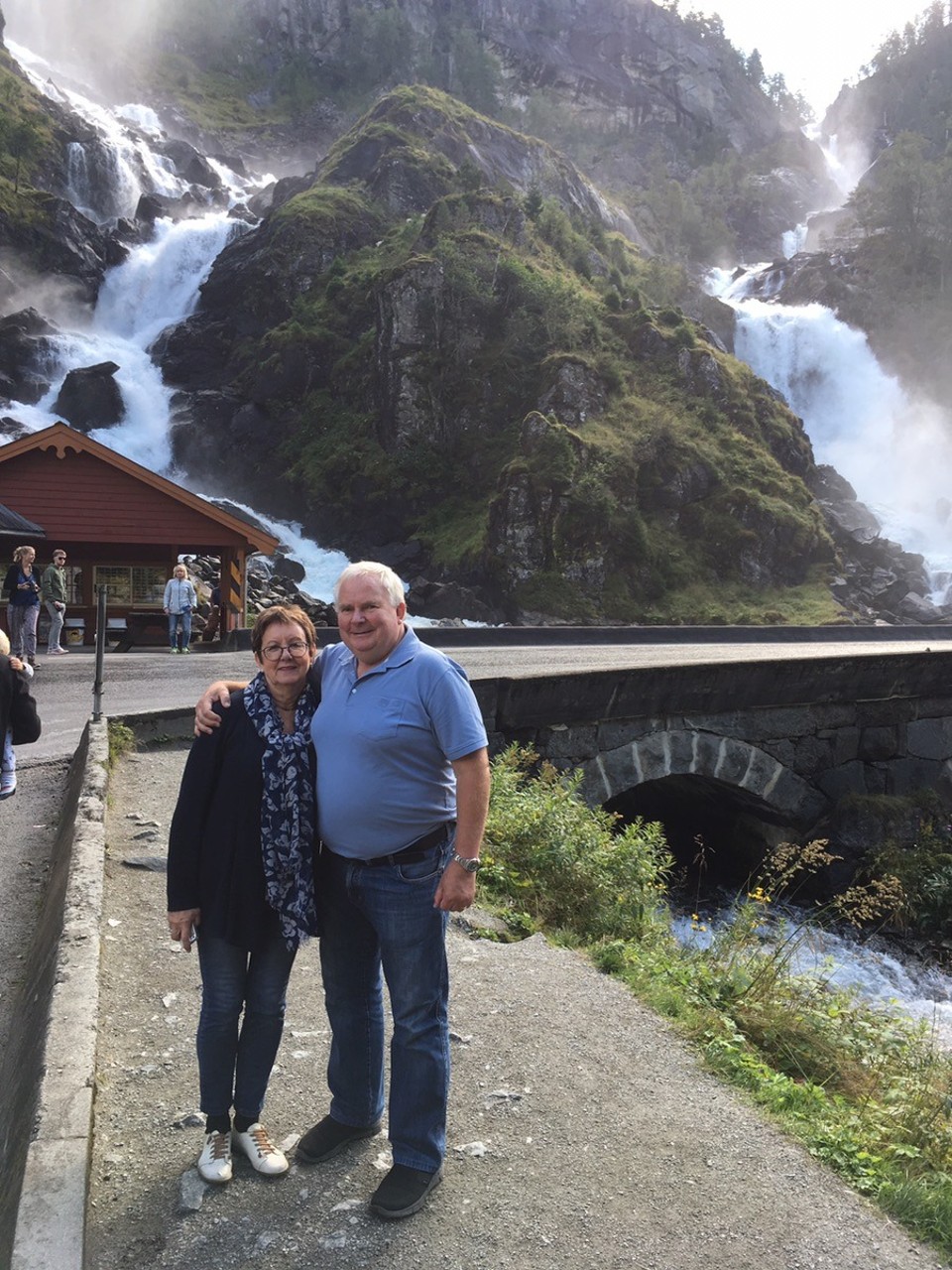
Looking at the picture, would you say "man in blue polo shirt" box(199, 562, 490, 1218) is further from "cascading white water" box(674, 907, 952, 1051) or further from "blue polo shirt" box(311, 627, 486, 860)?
"cascading white water" box(674, 907, 952, 1051)

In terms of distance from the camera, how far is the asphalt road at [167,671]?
1080 centimetres

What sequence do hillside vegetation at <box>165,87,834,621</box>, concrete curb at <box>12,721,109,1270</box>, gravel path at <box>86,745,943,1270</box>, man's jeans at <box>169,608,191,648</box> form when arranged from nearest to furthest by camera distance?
concrete curb at <box>12,721,109,1270</box> < gravel path at <box>86,745,943,1270</box> < man's jeans at <box>169,608,191,648</box> < hillside vegetation at <box>165,87,834,621</box>

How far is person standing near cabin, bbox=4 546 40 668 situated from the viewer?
44.0 ft

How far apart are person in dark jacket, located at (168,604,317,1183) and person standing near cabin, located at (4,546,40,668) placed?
11333mm

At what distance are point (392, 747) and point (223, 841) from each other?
0.59 m

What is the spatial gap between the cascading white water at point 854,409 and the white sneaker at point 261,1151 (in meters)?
59.2

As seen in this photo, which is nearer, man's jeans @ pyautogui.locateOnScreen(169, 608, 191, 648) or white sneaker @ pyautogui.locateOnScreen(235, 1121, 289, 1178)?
white sneaker @ pyautogui.locateOnScreen(235, 1121, 289, 1178)

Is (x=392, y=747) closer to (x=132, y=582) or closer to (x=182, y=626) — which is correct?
(x=182, y=626)

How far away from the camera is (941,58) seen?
126m

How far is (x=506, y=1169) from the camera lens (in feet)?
10.6

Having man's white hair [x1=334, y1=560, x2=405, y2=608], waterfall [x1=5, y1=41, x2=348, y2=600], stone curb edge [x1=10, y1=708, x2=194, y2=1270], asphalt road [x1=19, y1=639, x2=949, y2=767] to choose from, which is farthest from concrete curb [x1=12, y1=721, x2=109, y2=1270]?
waterfall [x1=5, y1=41, x2=348, y2=600]

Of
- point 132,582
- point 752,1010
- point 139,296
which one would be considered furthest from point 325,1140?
point 139,296

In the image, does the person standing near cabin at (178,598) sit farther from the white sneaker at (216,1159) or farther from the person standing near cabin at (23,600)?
the white sneaker at (216,1159)

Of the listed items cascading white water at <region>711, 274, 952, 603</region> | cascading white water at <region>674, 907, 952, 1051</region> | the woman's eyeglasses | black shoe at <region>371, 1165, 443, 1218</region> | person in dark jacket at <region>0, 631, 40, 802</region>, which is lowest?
cascading white water at <region>674, 907, 952, 1051</region>
